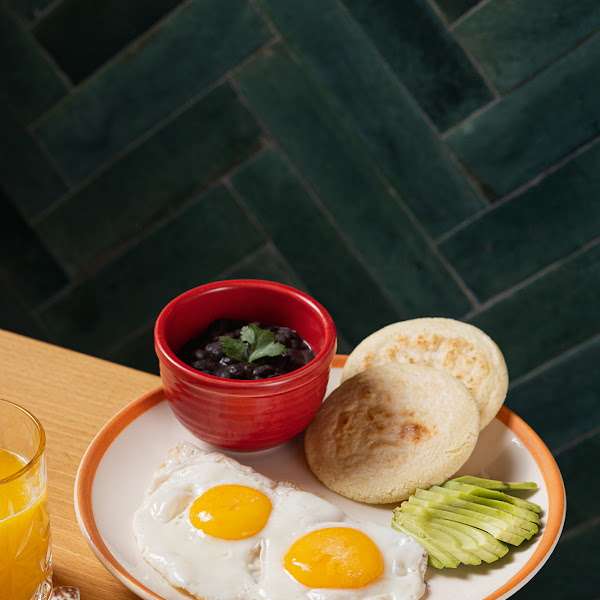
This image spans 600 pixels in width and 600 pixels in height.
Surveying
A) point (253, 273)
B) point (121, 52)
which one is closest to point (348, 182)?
point (253, 273)

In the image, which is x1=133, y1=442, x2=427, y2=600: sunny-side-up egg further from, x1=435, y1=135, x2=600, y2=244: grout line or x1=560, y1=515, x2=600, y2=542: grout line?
x1=560, y1=515, x2=600, y2=542: grout line

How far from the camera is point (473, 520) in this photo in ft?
3.72

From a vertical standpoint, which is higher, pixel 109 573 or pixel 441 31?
pixel 441 31

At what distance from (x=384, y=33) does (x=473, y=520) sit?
1.72 meters

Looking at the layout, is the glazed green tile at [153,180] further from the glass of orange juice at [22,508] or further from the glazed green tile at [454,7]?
the glass of orange juice at [22,508]

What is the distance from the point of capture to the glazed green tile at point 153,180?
255 centimetres

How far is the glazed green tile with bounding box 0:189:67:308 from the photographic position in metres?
2.84

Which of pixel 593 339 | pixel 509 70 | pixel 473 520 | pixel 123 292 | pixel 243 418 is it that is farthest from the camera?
pixel 123 292

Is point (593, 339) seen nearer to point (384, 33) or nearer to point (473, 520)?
point (384, 33)

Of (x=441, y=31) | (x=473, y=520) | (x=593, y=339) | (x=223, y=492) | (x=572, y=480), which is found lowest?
(x=572, y=480)

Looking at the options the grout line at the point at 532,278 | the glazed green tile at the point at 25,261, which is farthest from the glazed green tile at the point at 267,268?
the glazed green tile at the point at 25,261

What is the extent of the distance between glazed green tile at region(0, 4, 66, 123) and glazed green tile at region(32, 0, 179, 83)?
0.06m

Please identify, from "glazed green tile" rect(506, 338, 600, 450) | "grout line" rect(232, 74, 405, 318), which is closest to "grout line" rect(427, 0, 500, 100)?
"grout line" rect(232, 74, 405, 318)

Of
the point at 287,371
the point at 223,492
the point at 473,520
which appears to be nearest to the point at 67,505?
the point at 223,492
